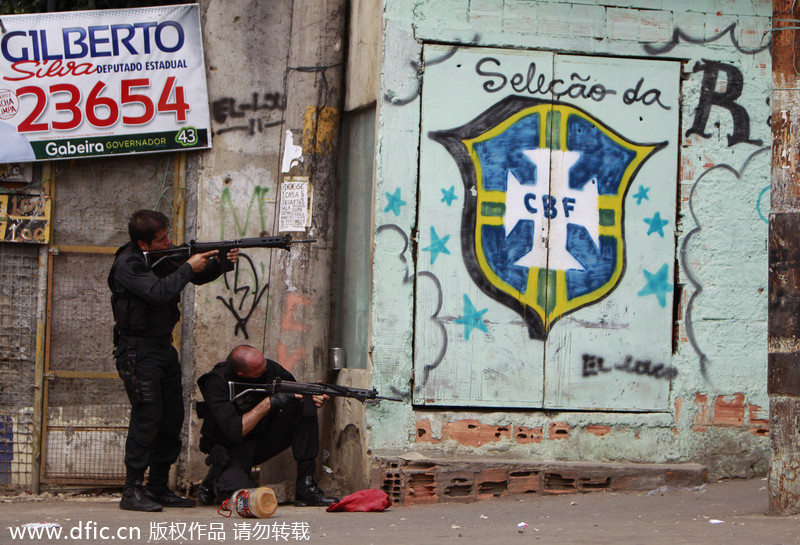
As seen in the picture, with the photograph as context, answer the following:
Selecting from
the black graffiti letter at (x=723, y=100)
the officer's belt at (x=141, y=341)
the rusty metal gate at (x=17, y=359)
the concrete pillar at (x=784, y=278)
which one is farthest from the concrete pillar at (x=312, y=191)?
the concrete pillar at (x=784, y=278)

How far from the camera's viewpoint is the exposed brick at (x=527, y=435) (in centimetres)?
627

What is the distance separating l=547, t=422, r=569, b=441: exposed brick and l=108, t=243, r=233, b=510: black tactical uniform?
2319mm

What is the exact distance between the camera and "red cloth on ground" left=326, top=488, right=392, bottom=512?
5.77 m

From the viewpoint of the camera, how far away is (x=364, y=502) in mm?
5797

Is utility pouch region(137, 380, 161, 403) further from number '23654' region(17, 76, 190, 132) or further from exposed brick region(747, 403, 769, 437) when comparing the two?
exposed brick region(747, 403, 769, 437)

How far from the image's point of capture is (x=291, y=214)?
6.76 meters

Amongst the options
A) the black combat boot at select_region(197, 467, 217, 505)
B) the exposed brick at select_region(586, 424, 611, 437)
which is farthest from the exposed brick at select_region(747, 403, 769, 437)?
the black combat boot at select_region(197, 467, 217, 505)

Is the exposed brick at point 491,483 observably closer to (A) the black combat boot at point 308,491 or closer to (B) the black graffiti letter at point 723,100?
(A) the black combat boot at point 308,491

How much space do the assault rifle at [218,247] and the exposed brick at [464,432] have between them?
5.01 ft

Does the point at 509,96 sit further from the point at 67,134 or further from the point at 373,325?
the point at 67,134

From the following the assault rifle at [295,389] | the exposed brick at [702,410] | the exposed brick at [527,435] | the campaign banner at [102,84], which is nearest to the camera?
the assault rifle at [295,389]

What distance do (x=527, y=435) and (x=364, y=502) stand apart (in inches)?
45.9

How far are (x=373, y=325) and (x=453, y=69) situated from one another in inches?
67.1

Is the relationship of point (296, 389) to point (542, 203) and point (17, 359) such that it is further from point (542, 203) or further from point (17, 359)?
point (17, 359)
